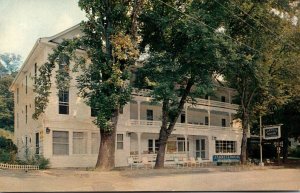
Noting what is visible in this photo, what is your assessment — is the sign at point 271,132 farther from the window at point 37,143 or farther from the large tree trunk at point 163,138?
the window at point 37,143

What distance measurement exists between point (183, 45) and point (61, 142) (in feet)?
13.4

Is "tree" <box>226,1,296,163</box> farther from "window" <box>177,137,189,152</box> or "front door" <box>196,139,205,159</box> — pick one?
"front door" <box>196,139,205,159</box>

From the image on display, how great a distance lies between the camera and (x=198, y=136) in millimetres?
17562

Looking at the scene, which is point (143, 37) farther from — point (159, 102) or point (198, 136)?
point (198, 136)

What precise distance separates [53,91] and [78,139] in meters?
2.72

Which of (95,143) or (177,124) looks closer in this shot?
(95,143)

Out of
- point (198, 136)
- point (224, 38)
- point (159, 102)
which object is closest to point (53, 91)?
point (159, 102)

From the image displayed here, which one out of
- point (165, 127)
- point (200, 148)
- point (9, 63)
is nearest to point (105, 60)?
point (165, 127)

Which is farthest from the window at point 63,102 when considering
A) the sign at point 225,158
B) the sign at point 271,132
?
the sign at point 225,158

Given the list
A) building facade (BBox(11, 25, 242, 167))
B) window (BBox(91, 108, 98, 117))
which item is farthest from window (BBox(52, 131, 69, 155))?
window (BBox(91, 108, 98, 117))

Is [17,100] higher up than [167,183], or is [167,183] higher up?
[17,100]

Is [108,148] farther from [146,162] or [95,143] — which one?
[146,162]

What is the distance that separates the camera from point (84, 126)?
11.7 metres

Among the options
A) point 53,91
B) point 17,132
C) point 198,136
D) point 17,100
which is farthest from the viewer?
point 198,136
